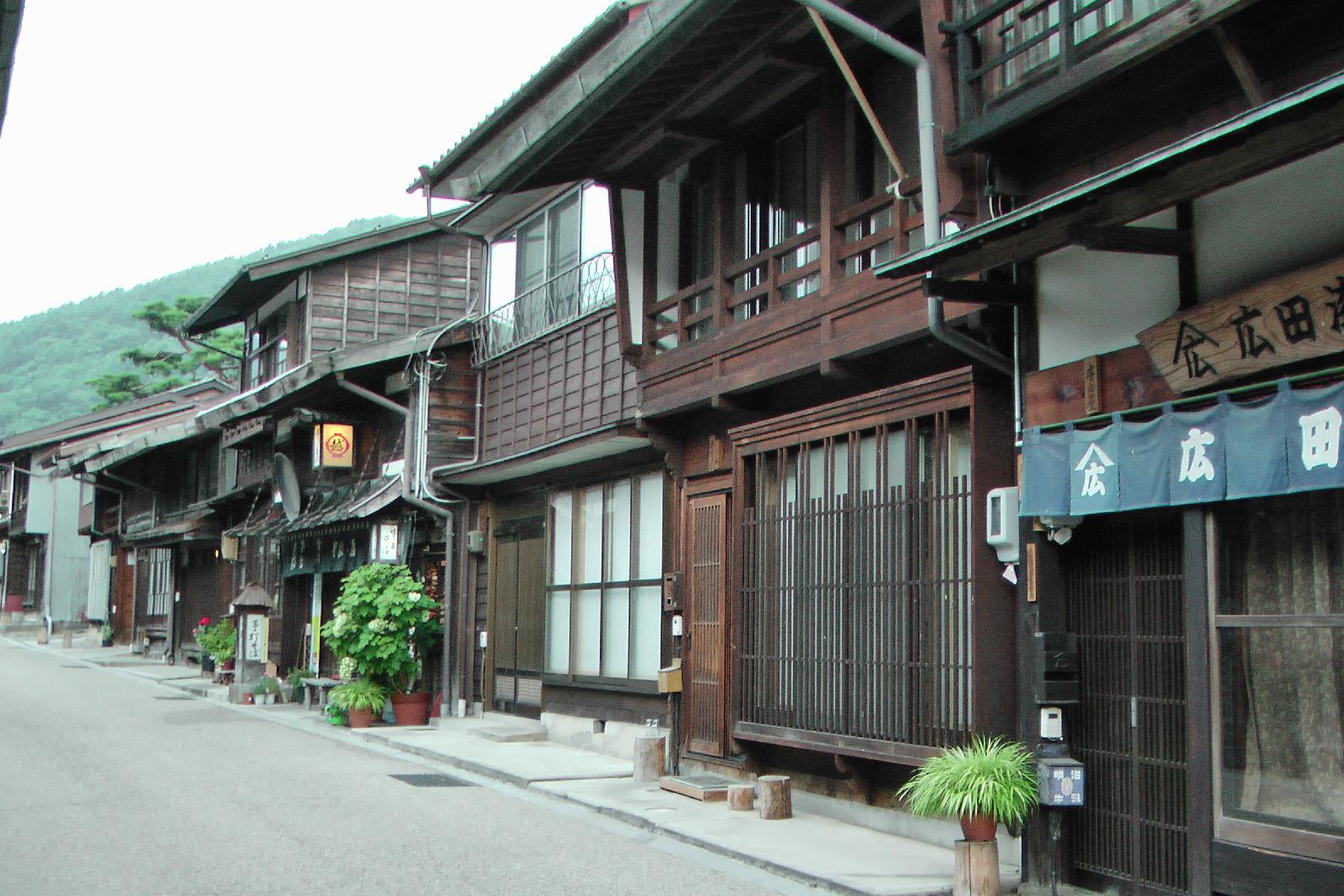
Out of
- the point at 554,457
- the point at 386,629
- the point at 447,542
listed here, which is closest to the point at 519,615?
the point at 386,629

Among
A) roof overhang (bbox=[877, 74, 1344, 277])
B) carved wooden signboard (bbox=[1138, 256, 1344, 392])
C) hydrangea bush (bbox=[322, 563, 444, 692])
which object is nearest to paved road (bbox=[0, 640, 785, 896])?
hydrangea bush (bbox=[322, 563, 444, 692])

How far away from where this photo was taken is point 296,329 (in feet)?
90.0

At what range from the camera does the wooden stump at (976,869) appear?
8.87 metres

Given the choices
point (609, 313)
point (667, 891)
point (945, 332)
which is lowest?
point (667, 891)

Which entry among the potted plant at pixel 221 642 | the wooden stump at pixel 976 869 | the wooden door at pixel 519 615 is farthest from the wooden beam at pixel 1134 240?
the potted plant at pixel 221 642

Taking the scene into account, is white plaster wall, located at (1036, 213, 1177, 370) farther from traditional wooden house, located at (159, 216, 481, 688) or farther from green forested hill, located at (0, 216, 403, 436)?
green forested hill, located at (0, 216, 403, 436)

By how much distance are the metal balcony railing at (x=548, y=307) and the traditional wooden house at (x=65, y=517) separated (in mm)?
23628

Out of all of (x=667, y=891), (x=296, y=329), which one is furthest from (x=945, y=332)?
(x=296, y=329)

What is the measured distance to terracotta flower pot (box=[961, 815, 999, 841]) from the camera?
8906 mm

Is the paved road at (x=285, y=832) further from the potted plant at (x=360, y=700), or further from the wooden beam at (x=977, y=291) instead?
the wooden beam at (x=977, y=291)

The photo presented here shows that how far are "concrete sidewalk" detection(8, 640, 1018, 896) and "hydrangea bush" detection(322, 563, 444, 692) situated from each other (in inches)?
38.0

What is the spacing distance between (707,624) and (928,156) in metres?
6.17

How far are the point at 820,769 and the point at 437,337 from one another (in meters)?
10.9

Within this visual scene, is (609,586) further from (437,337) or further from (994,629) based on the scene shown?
(994,629)
